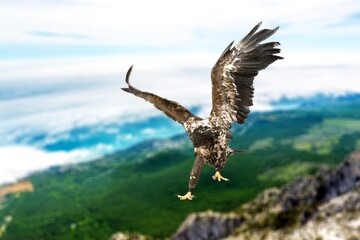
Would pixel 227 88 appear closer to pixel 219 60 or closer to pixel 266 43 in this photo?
pixel 219 60

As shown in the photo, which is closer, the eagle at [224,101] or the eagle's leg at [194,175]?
the eagle's leg at [194,175]

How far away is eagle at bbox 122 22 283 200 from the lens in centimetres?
680

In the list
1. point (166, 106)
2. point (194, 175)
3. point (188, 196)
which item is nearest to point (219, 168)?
point (194, 175)

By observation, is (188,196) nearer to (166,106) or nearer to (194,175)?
(194,175)

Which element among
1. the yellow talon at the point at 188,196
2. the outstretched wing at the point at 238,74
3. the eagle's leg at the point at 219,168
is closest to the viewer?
the yellow talon at the point at 188,196

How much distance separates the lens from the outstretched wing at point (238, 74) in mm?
7340

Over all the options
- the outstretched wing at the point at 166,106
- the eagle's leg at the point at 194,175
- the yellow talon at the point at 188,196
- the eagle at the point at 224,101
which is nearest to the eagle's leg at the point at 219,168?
the eagle at the point at 224,101

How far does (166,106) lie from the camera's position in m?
7.73

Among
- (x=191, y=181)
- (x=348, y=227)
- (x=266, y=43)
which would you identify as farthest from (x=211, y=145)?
(x=348, y=227)

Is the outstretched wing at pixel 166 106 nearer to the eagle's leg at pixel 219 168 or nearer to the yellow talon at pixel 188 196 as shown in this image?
the eagle's leg at pixel 219 168

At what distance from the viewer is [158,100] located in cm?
788

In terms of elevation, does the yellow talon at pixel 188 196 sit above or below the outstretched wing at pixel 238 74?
below

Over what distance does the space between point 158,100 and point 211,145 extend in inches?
57.5

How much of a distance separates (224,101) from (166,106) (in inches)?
36.3
